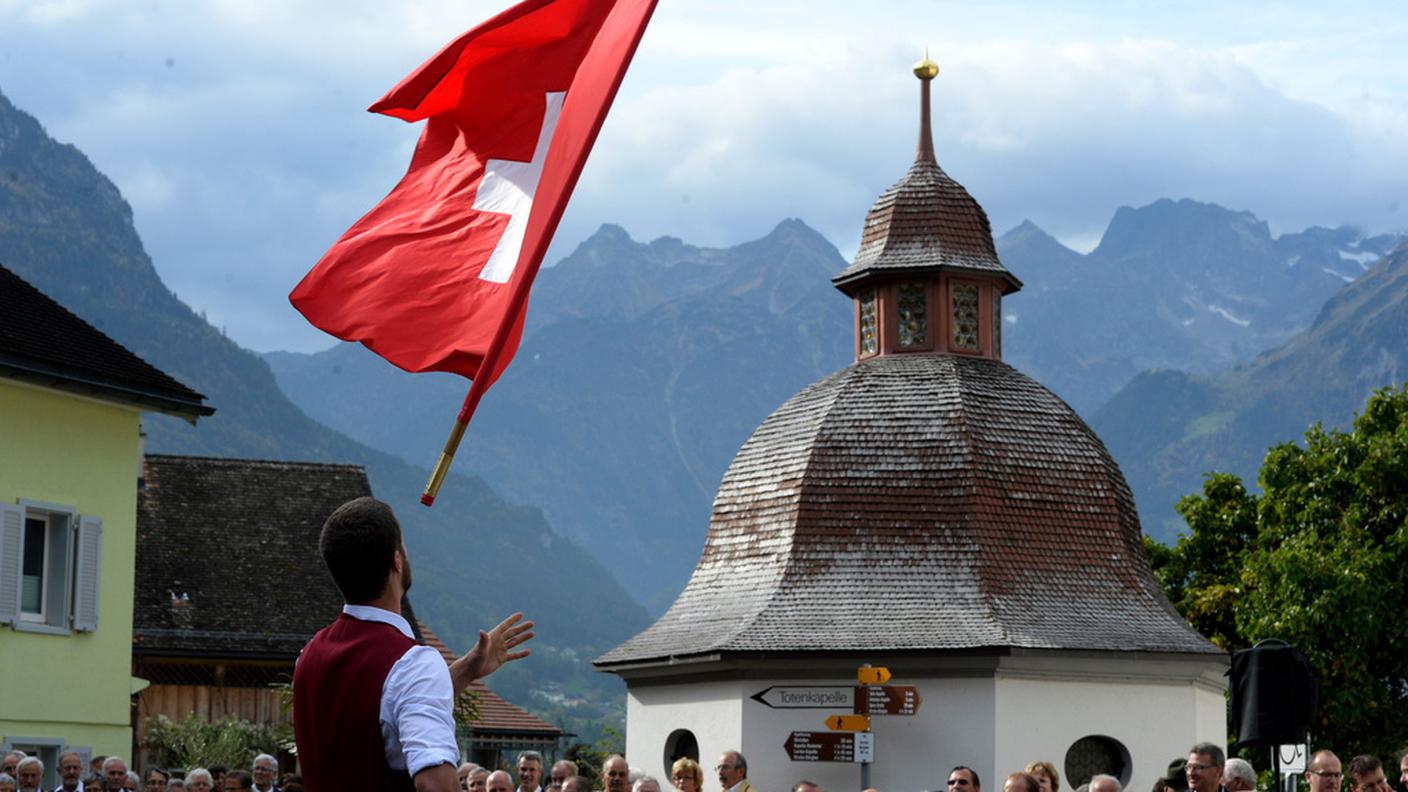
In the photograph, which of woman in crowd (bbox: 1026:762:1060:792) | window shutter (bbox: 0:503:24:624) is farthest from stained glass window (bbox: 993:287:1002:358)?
woman in crowd (bbox: 1026:762:1060:792)

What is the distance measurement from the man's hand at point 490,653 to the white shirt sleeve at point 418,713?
423 millimetres

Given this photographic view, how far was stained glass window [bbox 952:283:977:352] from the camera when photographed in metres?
37.6

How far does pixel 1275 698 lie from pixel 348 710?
12224 mm

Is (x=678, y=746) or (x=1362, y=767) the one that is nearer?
(x=1362, y=767)

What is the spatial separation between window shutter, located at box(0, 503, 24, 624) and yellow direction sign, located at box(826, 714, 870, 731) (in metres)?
9.28

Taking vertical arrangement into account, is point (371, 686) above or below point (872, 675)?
below

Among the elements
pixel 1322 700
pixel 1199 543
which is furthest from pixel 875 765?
pixel 1199 543

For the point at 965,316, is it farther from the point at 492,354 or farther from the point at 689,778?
the point at 492,354

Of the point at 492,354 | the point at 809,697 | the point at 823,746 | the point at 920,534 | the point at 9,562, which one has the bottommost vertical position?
the point at 823,746

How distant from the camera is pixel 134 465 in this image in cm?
2761

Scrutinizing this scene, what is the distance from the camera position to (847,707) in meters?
30.2

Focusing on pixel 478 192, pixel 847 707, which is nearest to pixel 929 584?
pixel 847 707

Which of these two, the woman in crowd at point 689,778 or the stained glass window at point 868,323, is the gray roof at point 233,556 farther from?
the woman in crowd at point 689,778

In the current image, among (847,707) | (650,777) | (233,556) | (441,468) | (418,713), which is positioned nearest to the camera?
(418,713)
